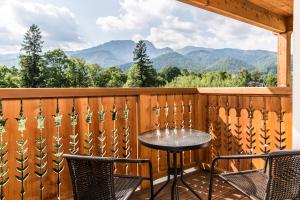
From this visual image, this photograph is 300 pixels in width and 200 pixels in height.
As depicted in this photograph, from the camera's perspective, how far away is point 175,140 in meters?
2.02

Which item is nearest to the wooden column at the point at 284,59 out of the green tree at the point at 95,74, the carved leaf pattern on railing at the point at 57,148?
the carved leaf pattern on railing at the point at 57,148

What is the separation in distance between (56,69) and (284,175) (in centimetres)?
2070

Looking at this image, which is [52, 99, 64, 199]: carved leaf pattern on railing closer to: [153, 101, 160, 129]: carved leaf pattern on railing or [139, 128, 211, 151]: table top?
[139, 128, 211, 151]: table top

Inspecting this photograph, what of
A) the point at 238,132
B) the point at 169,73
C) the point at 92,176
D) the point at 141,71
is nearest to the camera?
the point at 92,176

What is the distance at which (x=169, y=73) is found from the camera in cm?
1780

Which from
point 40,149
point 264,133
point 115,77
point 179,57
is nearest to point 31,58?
point 115,77

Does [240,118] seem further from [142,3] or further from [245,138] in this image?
[142,3]

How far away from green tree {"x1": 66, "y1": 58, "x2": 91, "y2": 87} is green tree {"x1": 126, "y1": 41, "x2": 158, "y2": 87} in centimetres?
334

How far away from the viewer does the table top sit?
71.6 inches

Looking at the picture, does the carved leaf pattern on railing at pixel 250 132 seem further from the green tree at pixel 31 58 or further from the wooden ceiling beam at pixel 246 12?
the green tree at pixel 31 58

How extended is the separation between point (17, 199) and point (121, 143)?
1.10m

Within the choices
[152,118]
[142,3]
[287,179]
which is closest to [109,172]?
[287,179]

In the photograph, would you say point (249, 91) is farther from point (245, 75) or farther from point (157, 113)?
point (245, 75)

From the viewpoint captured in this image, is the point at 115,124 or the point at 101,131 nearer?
the point at 101,131
